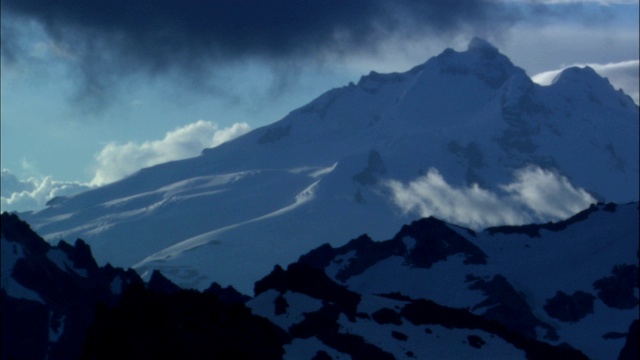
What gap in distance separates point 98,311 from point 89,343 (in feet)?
39.0

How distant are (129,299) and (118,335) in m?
9.95

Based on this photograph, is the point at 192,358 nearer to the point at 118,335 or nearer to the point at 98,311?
the point at 118,335

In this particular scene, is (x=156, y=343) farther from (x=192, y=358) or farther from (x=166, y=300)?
(x=166, y=300)

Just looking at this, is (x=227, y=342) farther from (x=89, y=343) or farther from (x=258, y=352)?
(x=89, y=343)

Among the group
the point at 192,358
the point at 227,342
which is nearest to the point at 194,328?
the point at 227,342

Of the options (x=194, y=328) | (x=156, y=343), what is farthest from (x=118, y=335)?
(x=194, y=328)

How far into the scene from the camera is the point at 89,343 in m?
187

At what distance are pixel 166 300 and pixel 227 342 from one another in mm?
10230

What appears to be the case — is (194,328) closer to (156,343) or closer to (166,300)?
(166,300)

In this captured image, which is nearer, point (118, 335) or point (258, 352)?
point (118, 335)

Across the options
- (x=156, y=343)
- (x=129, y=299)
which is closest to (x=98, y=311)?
(x=129, y=299)

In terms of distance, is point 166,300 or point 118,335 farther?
point 166,300

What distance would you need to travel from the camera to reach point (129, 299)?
191875 millimetres

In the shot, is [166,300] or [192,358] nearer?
[192,358]
